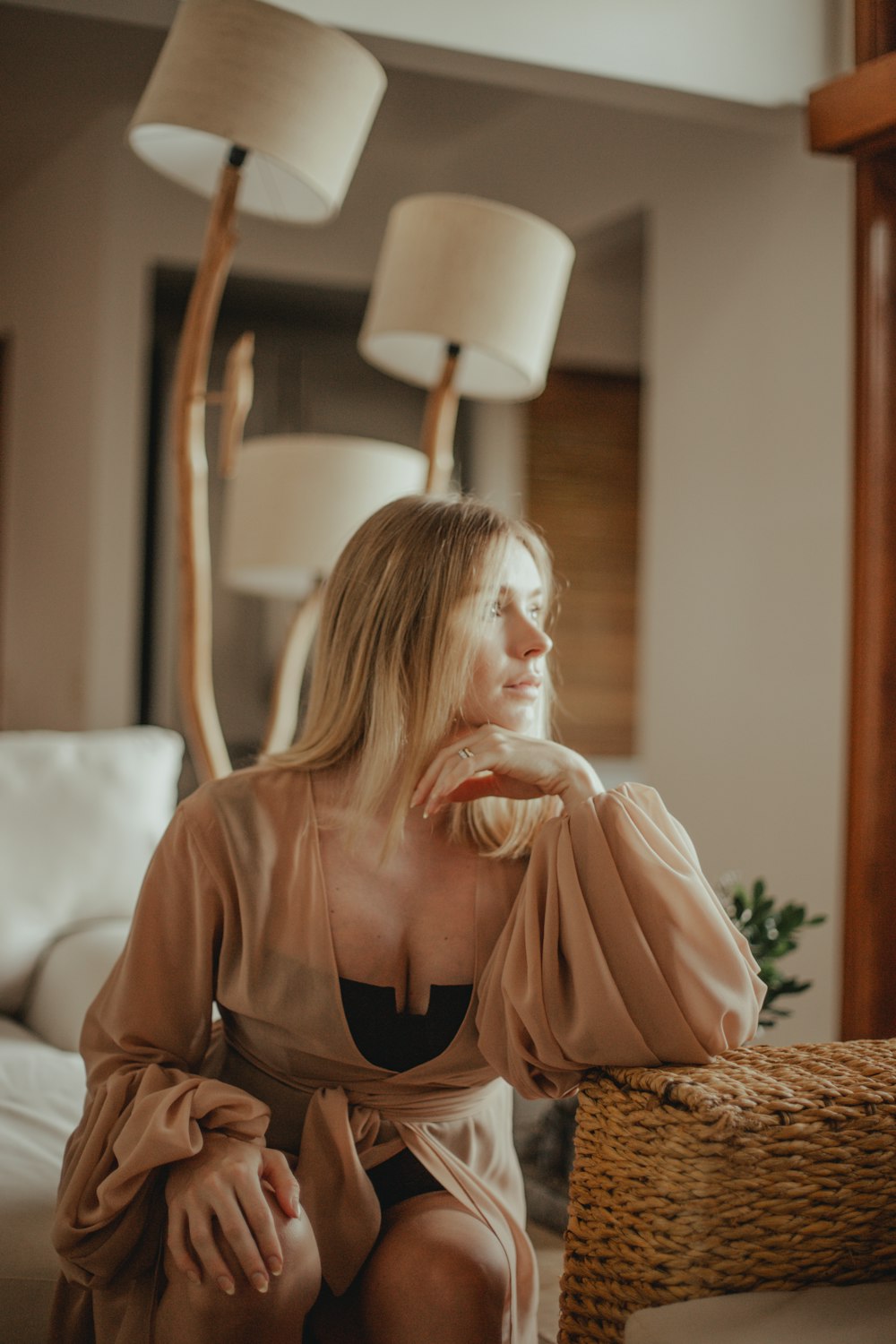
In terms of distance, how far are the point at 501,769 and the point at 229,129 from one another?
1.11 meters

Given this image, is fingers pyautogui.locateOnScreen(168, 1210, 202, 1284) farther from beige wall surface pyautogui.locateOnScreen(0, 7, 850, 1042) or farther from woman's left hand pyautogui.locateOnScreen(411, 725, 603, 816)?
beige wall surface pyautogui.locateOnScreen(0, 7, 850, 1042)

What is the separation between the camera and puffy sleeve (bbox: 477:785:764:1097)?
112 centimetres

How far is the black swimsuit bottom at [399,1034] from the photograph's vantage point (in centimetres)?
128

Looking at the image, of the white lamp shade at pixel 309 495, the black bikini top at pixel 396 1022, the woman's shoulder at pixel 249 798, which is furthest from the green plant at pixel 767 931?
the white lamp shade at pixel 309 495

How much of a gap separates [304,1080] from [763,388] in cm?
237

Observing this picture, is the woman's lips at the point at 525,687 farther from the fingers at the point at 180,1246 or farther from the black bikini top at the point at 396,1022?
the fingers at the point at 180,1246

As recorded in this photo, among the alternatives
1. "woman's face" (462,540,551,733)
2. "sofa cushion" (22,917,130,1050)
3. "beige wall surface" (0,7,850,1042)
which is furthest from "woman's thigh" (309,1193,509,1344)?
"beige wall surface" (0,7,850,1042)

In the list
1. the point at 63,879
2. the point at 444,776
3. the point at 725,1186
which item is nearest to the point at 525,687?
the point at 444,776

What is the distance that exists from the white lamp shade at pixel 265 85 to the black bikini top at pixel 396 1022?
4.02ft

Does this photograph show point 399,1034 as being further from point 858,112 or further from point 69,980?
point 858,112

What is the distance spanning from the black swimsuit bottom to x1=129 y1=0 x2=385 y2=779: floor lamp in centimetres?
100

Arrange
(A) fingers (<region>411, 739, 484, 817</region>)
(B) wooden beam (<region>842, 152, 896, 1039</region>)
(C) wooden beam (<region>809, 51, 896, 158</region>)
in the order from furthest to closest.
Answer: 1. (B) wooden beam (<region>842, 152, 896, 1039</region>)
2. (C) wooden beam (<region>809, 51, 896, 158</region>)
3. (A) fingers (<region>411, 739, 484, 817</region>)

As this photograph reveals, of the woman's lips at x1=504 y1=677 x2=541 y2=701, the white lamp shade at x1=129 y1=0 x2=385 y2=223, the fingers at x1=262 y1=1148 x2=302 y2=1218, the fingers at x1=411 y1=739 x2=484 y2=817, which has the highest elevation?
the white lamp shade at x1=129 y1=0 x2=385 y2=223

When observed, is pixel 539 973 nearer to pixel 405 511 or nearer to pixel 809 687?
pixel 405 511
